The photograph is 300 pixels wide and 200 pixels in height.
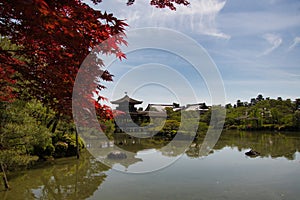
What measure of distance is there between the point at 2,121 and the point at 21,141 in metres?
0.66

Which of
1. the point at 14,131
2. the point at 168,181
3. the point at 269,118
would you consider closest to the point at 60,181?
the point at 14,131

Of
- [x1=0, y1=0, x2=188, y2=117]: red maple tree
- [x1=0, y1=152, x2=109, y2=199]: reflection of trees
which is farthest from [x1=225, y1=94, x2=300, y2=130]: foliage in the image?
[x1=0, y1=0, x2=188, y2=117]: red maple tree

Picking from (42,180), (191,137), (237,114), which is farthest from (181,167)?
(237,114)

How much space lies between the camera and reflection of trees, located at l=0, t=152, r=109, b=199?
527 centimetres

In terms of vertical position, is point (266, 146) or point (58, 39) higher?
point (58, 39)

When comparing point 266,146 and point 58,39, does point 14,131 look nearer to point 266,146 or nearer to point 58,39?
point 58,39

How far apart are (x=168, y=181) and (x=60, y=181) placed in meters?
2.72

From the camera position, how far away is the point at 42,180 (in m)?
6.45

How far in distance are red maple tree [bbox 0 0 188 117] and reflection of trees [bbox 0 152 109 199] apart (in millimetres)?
3375

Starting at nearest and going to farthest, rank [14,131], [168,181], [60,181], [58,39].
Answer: [58,39] → [14,131] → [168,181] → [60,181]

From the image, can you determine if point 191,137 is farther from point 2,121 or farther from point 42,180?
point 2,121

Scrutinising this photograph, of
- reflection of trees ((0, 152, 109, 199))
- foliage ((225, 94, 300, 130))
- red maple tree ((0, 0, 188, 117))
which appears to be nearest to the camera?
red maple tree ((0, 0, 188, 117))

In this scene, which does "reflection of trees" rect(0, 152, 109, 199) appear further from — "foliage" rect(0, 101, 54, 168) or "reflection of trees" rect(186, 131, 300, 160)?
"reflection of trees" rect(186, 131, 300, 160)

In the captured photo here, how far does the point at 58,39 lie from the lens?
178 centimetres
